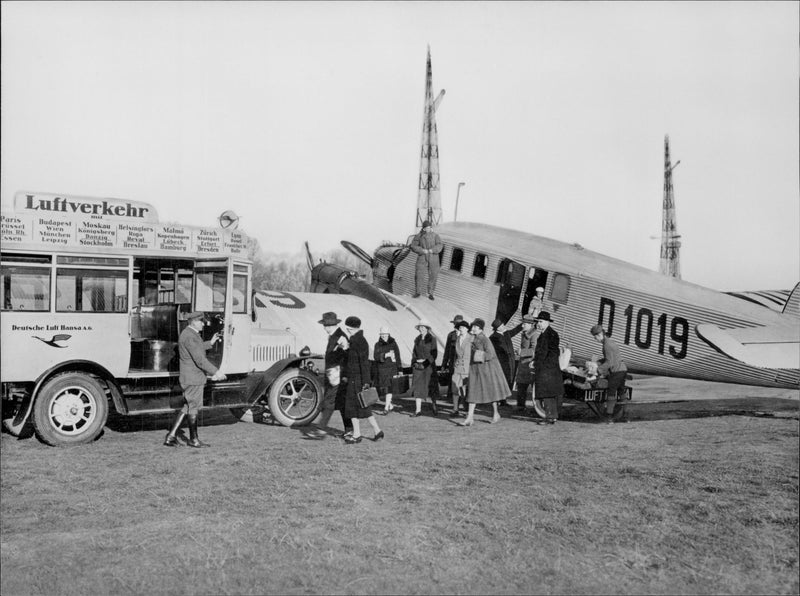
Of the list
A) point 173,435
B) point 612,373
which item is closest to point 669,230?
point 612,373

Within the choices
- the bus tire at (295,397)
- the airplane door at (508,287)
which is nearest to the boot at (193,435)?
the bus tire at (295,397)

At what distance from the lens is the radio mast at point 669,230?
8.16 metres

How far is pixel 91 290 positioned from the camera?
9.17 m

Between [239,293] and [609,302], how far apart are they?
257 inches

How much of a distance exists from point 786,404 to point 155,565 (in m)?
11.6

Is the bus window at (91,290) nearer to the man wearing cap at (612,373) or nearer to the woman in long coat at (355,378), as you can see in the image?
the woman in long coat at (355,378)

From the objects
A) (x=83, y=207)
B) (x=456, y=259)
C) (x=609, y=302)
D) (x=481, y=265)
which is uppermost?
(x=83, y=207)

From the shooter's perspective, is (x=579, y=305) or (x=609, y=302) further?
(x=579, y=305)

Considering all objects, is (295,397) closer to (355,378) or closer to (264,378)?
(264,378)

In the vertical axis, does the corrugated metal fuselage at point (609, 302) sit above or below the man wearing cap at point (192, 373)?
above

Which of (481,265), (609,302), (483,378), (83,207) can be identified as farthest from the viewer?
(481,265)

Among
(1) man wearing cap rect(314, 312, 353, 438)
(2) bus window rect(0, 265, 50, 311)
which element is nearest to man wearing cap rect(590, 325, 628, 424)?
(1) man wearing cap rect(314, 312, 353, 438)

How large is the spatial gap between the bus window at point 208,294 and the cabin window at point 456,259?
5.94 meters

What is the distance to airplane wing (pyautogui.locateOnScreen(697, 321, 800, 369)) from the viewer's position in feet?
28.2
